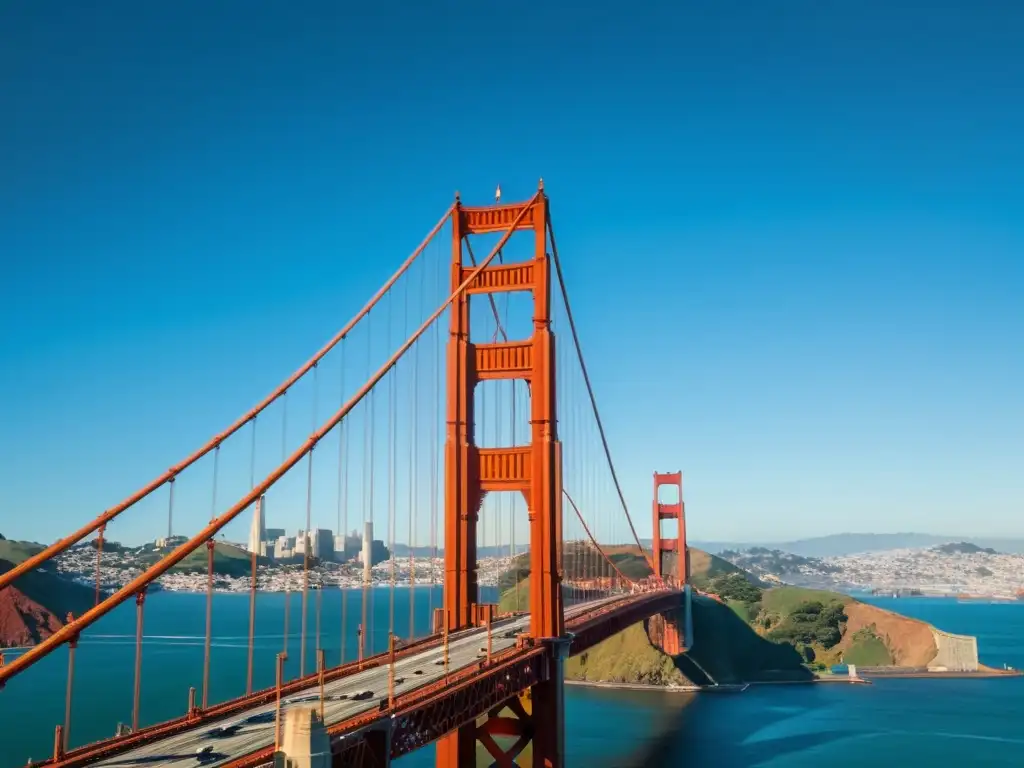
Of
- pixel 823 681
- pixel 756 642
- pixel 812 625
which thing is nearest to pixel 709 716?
pixel 823 681

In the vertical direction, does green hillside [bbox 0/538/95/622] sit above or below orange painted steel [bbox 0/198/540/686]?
below

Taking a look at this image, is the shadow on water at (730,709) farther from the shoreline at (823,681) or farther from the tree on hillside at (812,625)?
the tree on hillside at (812,625)

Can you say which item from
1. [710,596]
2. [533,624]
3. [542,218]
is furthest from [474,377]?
[710,596]

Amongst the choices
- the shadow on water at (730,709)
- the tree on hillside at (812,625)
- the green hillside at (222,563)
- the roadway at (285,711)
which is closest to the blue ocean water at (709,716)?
the shadow on water at (730,709)

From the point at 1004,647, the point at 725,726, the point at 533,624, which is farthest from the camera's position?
the point at 1004,647

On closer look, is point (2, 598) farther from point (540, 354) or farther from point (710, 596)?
point (540, 354)

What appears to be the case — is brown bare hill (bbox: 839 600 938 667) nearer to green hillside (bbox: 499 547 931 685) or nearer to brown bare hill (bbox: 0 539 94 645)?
green hillside (bbox: 499 547 931 685)

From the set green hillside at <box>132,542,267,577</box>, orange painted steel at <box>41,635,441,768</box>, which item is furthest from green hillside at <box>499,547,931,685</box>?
green hillside at <box>132,542,267,577</box>
